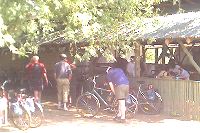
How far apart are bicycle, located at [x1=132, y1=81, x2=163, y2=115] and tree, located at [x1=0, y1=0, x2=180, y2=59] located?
1.37 metres

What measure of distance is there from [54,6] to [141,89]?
14.5 feet

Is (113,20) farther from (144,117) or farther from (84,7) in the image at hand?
(144,117)

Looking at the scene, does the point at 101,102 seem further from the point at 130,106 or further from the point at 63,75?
the point at 63,75

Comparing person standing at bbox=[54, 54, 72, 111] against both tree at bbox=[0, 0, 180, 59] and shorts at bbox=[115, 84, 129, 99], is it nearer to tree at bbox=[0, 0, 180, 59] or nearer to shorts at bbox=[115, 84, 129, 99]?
tree at bbox=[0, 0, 180, 59]

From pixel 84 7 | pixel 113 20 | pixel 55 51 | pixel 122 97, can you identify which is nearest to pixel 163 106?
pixel 122 97

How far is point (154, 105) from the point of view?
13602 mm

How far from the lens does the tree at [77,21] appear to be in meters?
9.46

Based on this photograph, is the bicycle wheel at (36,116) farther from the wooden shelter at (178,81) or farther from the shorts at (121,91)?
the wooden shelter at (178,81)

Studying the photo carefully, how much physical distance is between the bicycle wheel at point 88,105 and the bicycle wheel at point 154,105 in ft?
5.01

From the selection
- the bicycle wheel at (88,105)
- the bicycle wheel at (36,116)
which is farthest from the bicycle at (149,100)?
the bicycle wheel at (36,116)

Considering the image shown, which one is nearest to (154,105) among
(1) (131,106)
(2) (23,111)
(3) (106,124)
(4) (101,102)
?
(1) (131,106)

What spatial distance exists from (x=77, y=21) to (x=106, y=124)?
2849 mm

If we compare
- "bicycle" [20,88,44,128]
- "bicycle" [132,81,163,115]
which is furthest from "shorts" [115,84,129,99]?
"bicycle" [20,88,44,128]

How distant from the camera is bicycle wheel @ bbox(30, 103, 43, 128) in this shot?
11.6m
